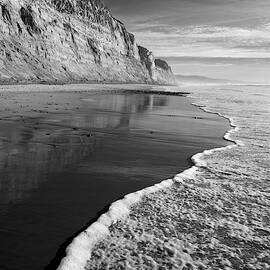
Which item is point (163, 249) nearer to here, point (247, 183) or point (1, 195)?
point (1, 195)

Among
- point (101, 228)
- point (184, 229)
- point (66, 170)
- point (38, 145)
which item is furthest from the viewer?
point (38, 145)

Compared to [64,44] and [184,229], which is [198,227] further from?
[64,44]

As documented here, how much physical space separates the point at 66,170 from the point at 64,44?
304ft

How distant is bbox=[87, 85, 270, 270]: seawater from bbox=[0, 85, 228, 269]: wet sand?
0.63 meters

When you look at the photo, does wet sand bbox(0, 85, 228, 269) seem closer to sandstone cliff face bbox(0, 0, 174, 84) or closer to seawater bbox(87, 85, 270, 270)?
seawater bbox(87, 85, 270, 270)

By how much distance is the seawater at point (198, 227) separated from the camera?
5.27m

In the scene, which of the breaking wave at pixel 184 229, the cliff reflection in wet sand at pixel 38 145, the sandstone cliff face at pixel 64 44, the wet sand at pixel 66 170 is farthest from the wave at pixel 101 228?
the sandstone cliff face at pixel 64 44

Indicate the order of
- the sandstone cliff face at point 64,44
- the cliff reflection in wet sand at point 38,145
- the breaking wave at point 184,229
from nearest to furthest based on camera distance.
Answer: the breaking wave at point 184,229 → the cliff reflection in wet sand at point 38,145 → the sandstone cliff face at point 64,44

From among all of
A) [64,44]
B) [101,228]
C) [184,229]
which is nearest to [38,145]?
[101,228]

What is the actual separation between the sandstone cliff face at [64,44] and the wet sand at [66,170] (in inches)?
1933

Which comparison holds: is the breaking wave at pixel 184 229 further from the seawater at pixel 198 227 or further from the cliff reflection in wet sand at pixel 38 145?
the cliff reflection in wet sand at pixel 38 145

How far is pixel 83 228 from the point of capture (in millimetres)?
6062

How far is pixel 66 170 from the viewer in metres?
9.38

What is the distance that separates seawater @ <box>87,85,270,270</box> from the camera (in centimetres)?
527
